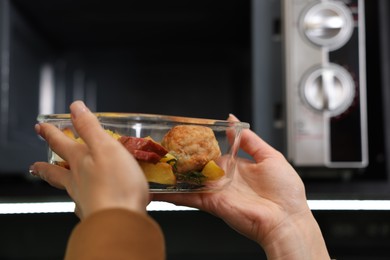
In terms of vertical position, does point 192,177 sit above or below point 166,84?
below

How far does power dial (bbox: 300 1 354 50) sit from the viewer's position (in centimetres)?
96

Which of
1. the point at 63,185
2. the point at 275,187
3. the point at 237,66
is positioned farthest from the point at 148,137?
the point at 237,66

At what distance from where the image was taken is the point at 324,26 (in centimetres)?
96

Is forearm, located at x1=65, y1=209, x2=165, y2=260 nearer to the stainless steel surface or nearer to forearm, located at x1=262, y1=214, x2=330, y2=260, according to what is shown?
forearm, located at x1=262, y1=214, x2=330, y2=260

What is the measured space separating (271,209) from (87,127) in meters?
0.36

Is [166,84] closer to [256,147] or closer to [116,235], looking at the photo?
[256,147]

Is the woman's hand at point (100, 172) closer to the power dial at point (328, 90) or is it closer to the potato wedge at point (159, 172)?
the potato wedge at point (159, 172)

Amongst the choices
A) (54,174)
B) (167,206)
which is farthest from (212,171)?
(167,206)

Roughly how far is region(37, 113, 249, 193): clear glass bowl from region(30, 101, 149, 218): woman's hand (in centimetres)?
6

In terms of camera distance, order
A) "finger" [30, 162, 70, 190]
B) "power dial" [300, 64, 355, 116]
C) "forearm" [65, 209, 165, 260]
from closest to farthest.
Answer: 1. "forearm" [65, 209, 165, 260]
2. "finger" [30, 162, 70, 190]
3. "power dial" [300, 64, 355, 116]

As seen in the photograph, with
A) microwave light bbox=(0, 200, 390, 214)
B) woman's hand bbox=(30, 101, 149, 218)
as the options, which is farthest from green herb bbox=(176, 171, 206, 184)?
microwave light bbox=(0, 200, 390, 214)

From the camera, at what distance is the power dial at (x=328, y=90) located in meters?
0.94

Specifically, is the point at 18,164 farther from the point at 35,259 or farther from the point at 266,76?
the point at 266,76

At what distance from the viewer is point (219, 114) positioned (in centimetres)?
109
